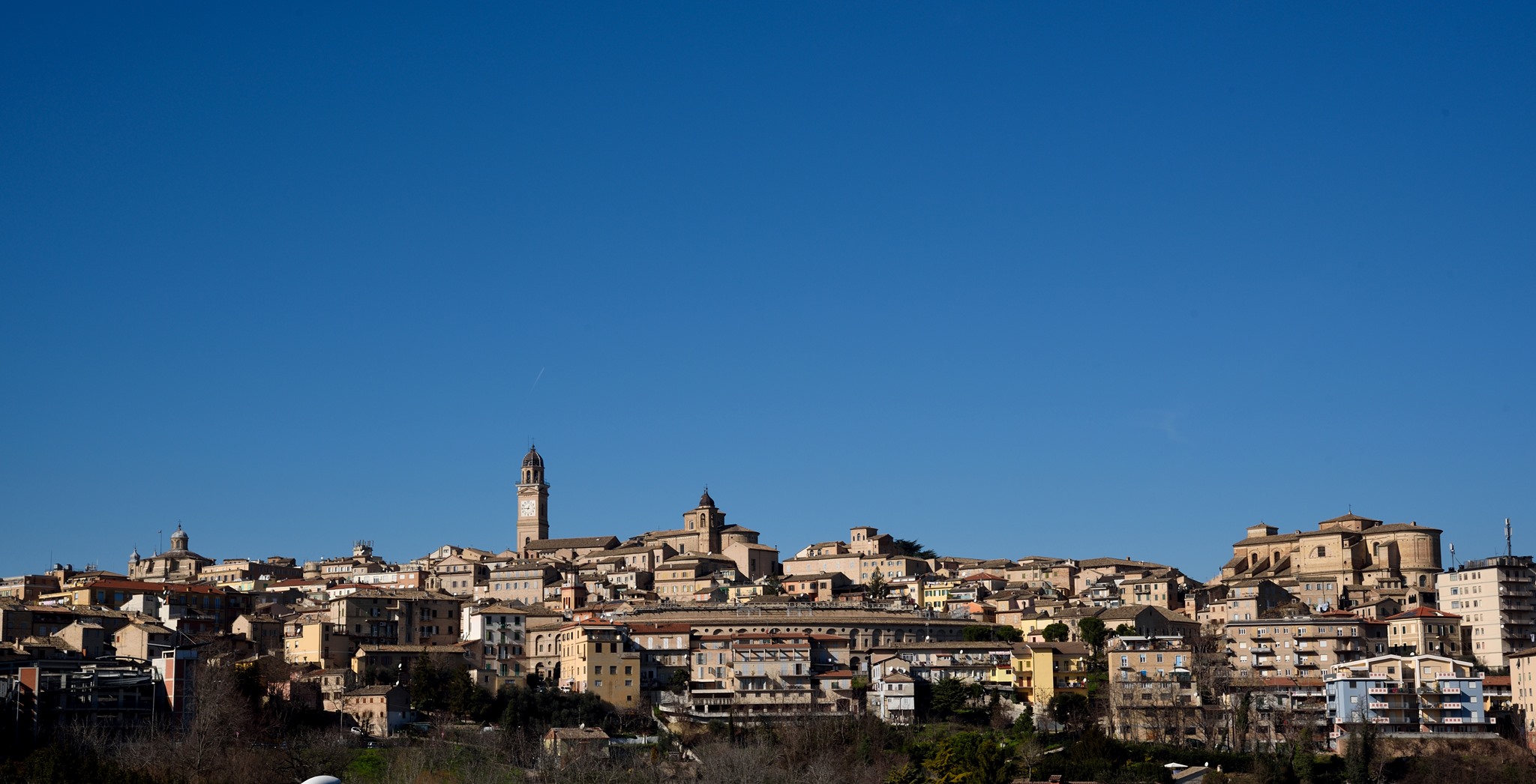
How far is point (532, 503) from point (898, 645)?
50.6m

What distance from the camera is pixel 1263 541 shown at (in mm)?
95125

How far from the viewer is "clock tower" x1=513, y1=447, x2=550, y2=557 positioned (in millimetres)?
119062

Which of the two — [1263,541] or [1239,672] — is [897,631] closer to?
[1239,672]

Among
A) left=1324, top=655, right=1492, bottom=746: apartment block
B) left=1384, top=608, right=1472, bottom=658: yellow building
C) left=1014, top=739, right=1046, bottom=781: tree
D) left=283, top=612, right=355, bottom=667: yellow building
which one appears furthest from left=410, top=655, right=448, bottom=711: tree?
left=1384, top=608, right=1472, bottom=658: yellow building

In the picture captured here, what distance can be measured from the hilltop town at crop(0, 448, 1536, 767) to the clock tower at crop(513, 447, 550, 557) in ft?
82.2

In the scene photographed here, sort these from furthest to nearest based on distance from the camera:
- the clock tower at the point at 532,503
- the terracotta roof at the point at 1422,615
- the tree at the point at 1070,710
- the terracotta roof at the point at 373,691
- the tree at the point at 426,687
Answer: the clock tower at the point at 532,503 → the terracotta roof at the point at 1422,615 → the tree at the point at 1070,710 → the tree at the point at 426,687 → the terracotta roof at the point at 373,691

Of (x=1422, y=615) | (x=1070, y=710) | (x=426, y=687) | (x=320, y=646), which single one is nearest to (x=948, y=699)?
(x=1070, y=710)

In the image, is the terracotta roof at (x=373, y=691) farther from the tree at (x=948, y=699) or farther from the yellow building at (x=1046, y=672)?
the yellow building at (x=1046, y=672)

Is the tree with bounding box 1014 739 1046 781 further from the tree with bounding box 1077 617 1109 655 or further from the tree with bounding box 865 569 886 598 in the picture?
the tree with bounding box 865 569 886 598

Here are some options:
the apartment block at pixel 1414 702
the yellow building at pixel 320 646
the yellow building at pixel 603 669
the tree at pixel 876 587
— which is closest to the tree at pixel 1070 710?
the apartment block at pixel 1414 702

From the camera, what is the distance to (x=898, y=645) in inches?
2869

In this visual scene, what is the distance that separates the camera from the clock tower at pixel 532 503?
391ft

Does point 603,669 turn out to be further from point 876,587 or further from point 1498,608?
point 1498,608

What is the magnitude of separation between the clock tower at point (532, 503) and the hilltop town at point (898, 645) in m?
25.1
